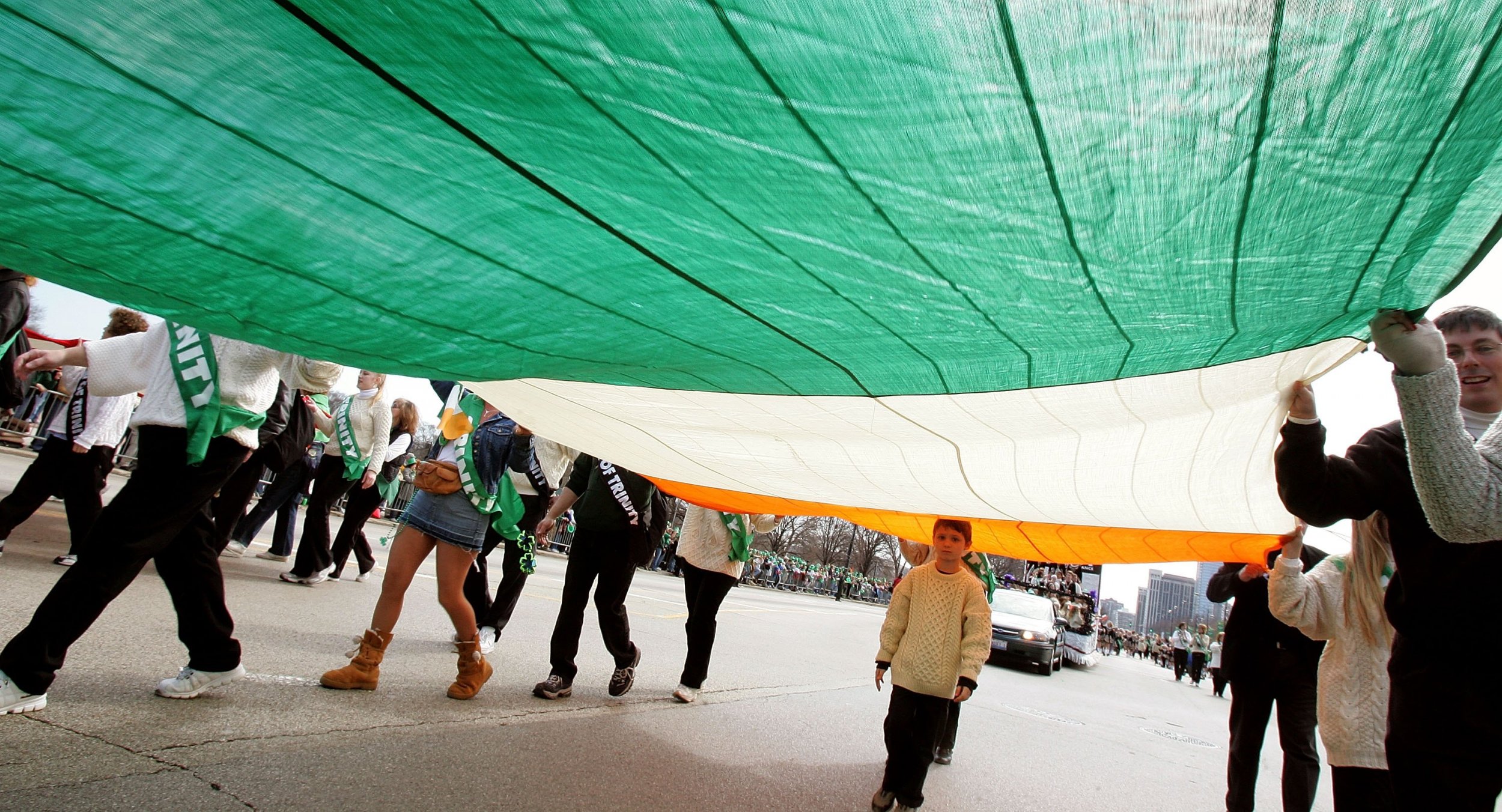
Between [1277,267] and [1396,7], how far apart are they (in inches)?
26.4

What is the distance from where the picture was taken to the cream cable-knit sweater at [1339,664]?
2.57 meters

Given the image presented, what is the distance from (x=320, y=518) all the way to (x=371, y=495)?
1.67 feet

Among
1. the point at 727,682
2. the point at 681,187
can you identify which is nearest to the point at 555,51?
the point at 681,187

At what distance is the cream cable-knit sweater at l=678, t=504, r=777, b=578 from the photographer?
204 inches

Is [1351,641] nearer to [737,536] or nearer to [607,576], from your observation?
[737,536]

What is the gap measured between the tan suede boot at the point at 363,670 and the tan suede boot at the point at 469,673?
387 millimetres

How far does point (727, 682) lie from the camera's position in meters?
5.87

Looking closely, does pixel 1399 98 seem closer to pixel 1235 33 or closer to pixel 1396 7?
pixel 1396 7

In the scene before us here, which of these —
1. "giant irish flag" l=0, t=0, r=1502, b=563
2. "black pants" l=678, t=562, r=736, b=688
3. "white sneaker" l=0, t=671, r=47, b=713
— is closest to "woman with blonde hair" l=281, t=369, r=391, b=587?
"black pants" l=678, t=562, r=736, b=688

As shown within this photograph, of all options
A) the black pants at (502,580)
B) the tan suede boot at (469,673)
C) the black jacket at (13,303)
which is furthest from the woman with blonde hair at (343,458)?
the tan suede boot at (469,673)

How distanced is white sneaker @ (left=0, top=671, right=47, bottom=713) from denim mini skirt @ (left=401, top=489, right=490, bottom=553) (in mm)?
1618

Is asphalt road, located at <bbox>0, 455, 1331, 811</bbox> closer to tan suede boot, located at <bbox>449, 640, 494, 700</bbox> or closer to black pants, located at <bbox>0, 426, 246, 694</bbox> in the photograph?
tan suede boot, located at <bbox>449, 640, 494, 700</bbox>

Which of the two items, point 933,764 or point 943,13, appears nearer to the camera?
point 943,13

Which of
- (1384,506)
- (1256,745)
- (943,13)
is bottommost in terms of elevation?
(1256,745)
